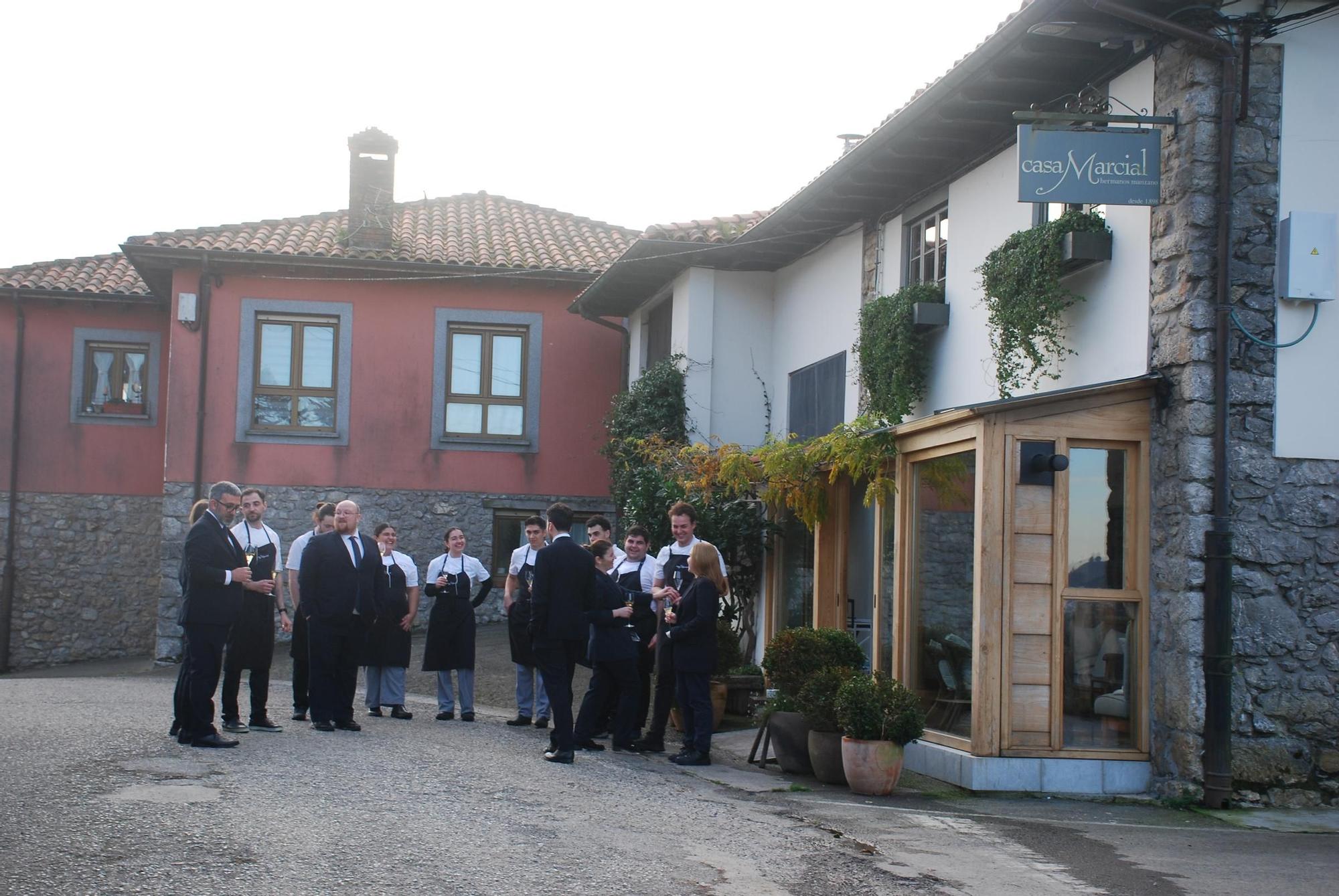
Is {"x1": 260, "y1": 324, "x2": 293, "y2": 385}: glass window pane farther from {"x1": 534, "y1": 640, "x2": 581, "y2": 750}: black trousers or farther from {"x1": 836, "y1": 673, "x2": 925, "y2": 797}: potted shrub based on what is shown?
{"x1": 836, "y1": 673, "x2": 925, "y2": 797}: potted shrub

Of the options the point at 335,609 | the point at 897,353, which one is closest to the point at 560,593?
the point at 335,609

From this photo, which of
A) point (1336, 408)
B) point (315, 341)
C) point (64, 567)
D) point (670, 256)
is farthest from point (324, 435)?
point (1336, 408)

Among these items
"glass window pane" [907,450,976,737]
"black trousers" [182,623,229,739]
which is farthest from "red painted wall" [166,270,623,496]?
"black trousers" [182,623,229,739]

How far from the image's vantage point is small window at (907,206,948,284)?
1245 cm

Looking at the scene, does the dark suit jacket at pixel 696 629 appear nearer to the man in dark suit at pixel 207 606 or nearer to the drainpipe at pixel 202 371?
the man in dark suit at pixel 207 606

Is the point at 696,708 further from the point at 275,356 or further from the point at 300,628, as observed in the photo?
the point at 275,356

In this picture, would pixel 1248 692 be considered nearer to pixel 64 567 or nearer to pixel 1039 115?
pixel 1039 115

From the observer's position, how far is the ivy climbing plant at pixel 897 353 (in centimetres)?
1234

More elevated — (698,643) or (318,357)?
(318,357)

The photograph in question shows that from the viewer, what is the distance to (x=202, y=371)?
20625mm

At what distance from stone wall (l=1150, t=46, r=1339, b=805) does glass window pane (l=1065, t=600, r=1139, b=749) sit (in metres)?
0.20

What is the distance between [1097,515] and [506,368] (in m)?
13.6

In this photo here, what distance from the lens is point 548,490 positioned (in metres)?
21.4

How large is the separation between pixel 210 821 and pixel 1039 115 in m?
6.45
